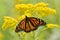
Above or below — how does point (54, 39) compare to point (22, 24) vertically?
below

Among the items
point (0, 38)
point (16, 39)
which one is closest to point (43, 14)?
point (16, 39)

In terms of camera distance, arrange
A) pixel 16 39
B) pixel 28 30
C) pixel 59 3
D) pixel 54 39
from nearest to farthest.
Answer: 1. pixel 28 30
2. pixel 16 39
3. pixel 54 39
4. pixel 59 3

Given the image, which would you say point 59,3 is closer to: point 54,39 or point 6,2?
point 54,39

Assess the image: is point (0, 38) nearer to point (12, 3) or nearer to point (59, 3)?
point (12, 3)

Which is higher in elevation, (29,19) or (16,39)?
(29,19)

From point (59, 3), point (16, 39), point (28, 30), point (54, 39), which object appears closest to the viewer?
point (28, 30)

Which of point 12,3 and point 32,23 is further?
point 12,3

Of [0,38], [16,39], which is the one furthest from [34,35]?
[0,38]

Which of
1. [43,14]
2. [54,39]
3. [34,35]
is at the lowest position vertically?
[54,39]

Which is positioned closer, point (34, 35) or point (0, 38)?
point (34, 35)
